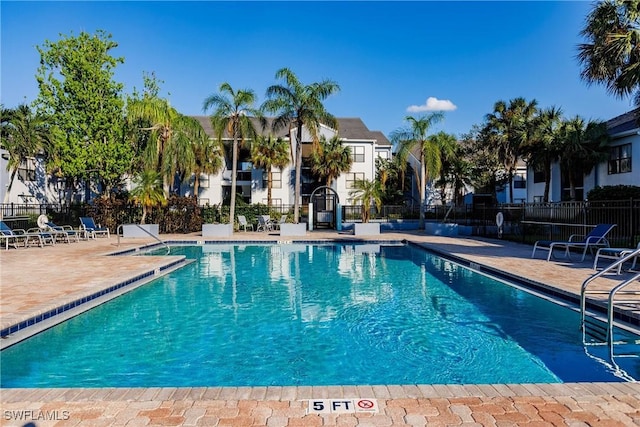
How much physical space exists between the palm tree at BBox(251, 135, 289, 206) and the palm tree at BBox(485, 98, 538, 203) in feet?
53.7

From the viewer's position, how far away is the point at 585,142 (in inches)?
1005

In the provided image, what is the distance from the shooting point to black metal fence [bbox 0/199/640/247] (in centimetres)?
1520

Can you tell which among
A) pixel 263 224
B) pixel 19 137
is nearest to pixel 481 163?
pixel 263 224

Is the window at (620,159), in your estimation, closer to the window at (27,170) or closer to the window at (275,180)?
the window at (275,180)

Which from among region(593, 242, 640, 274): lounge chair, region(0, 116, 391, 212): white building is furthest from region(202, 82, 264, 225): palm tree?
region(593, 242, 640, 274): lounge chair

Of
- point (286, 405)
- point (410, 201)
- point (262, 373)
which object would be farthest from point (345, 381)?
point (410, 201)

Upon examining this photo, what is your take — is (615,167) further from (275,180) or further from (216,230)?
(216,230)

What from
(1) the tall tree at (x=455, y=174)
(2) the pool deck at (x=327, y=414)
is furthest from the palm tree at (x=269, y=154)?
(2) the pool deck at (x=327, y=414)

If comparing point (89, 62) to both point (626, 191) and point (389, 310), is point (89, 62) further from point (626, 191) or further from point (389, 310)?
point (626, 191)

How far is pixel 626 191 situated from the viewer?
68.5 feet

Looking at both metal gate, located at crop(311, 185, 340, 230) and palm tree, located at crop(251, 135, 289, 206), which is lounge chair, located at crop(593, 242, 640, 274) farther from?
palm tree, located at crop(251, 135, 289, 206)

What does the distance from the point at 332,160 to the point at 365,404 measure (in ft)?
96.9

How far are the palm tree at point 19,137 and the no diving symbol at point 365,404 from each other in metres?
26.9

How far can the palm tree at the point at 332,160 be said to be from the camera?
Result: 3231 cm
